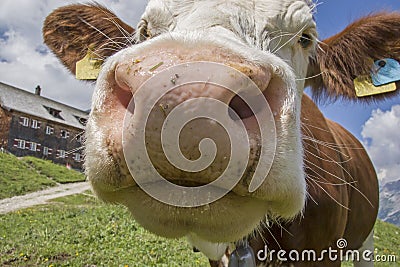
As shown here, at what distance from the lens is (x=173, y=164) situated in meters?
1.43

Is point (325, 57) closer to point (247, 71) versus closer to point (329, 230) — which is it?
point (329, 230)

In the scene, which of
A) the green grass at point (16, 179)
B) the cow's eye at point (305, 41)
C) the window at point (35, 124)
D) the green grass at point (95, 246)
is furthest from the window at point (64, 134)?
the cow's eye at point (305, 41)

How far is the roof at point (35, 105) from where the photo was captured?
4353 cm

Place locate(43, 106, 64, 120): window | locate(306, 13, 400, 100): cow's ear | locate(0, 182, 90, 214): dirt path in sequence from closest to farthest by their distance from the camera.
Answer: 1. locate(306, 13, 400, 100): cow's ear
2. locate(0, 182, 90, 214): dirt path
3. locate(43, 106, 64, 120): window

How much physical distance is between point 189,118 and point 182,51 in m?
0.30

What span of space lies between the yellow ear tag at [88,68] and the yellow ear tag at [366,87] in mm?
2396

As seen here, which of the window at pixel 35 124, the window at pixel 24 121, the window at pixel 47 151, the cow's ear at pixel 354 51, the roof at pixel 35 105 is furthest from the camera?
the window at pixel 47 151

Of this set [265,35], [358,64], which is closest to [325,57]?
[358,64]

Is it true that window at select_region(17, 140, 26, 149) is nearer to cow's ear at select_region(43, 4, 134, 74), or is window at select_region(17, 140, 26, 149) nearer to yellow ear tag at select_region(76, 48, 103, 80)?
cow's ear at select_region(43, 4, 134, 74)

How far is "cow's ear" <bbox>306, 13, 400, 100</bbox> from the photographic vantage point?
3416 mm

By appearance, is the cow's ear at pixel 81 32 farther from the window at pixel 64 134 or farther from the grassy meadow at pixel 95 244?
the window at pixel 64 134

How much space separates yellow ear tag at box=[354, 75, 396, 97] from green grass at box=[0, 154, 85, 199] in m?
19.6

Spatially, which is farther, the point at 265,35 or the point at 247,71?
the point at 265,35

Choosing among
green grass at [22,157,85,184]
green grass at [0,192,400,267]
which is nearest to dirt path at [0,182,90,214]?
green grass at [22,157,85,184]
